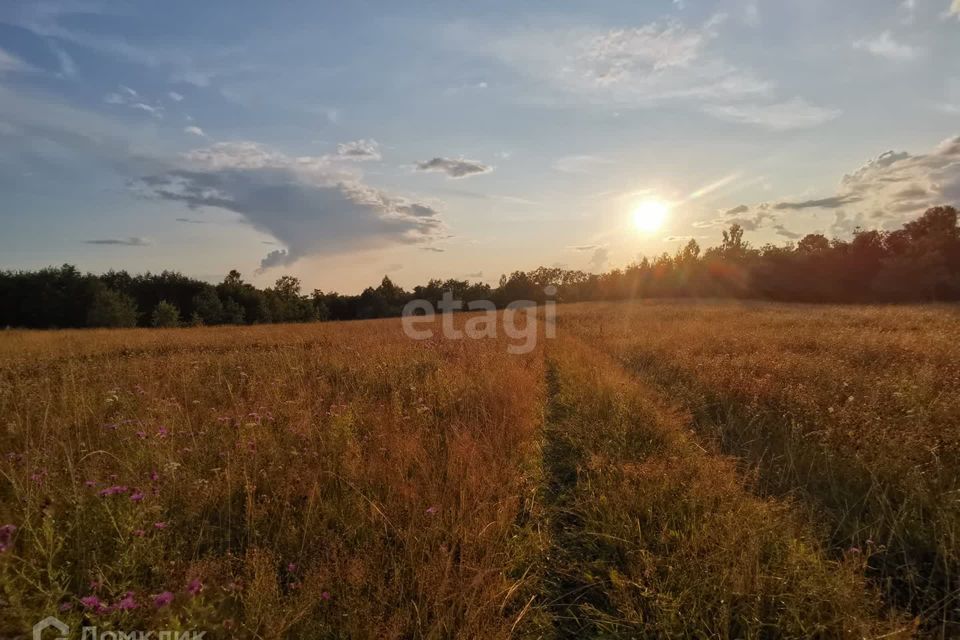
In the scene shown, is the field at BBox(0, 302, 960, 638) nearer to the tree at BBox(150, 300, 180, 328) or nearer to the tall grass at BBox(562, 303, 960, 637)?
the tall grass at BBox(562, 303, 960, 637)

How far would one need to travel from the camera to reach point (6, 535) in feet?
7.32

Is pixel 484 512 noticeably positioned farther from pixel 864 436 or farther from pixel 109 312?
pixel 109 312

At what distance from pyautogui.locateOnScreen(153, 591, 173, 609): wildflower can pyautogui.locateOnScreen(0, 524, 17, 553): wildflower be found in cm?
75

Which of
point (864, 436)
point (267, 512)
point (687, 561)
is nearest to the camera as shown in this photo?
point (687, 561)

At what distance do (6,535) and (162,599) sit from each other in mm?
912

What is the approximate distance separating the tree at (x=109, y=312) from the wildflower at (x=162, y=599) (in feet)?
166

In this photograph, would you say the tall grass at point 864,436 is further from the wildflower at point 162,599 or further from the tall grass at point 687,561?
the wildflower at point 162,599

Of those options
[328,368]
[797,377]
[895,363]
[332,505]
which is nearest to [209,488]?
[332,505]

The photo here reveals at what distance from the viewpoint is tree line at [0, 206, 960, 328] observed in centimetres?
4353

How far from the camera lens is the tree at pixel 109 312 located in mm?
40722

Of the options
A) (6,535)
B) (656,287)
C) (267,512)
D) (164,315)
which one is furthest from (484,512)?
(656,287)

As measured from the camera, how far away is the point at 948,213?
50531 millimetres

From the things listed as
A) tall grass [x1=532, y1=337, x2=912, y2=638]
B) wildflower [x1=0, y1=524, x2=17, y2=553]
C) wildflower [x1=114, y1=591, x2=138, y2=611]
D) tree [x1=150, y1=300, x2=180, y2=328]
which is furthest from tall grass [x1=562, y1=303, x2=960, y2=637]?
tree [x1=150, y1=300, x2=180, y2=328]

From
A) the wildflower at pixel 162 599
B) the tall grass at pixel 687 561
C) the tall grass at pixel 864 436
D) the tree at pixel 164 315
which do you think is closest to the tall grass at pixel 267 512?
the wildflower at pixel 162 599
